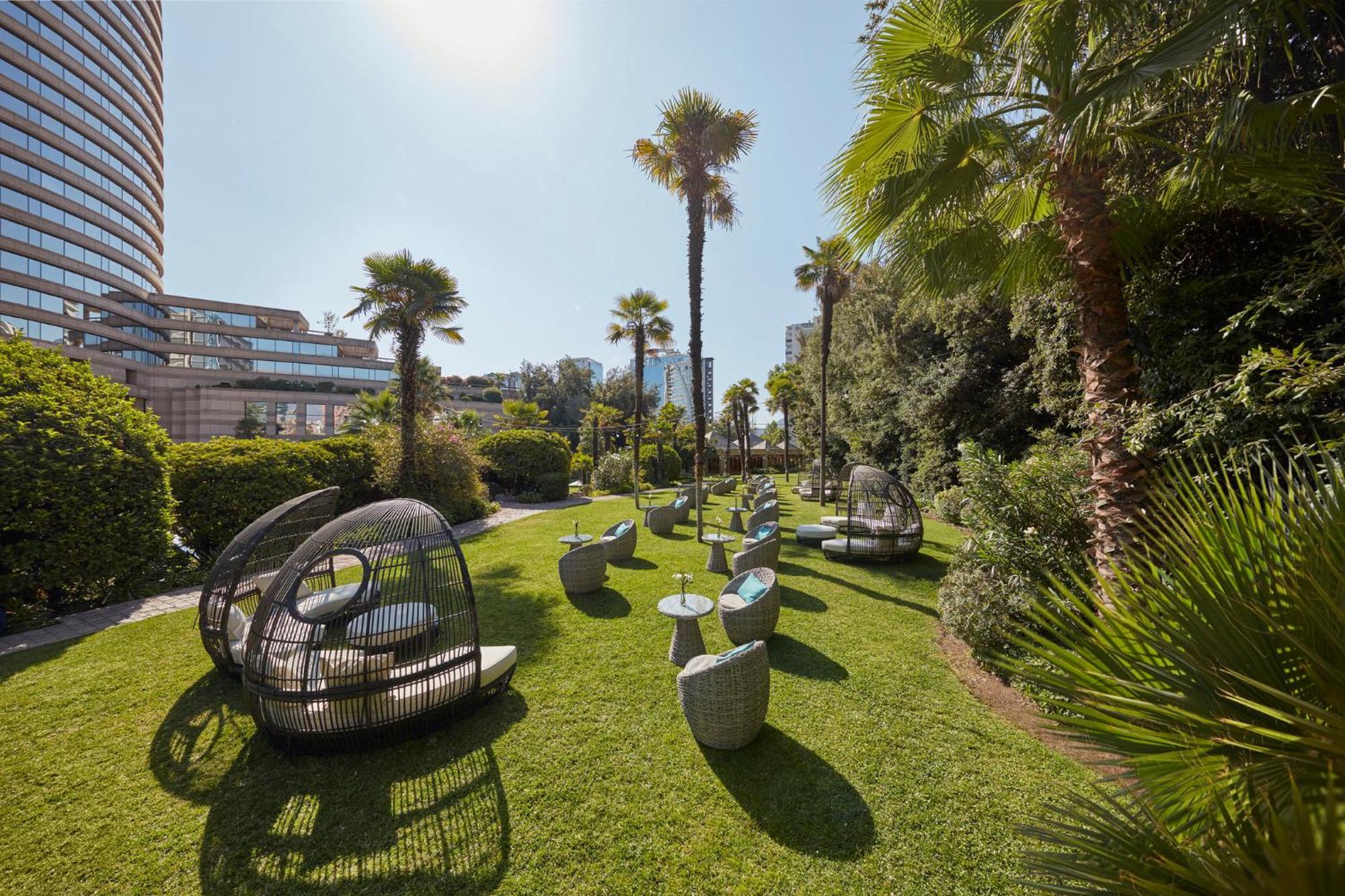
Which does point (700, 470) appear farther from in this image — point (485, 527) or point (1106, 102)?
point (1106, 102)

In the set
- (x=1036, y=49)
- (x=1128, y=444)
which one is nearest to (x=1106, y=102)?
(x=1036, y=49)

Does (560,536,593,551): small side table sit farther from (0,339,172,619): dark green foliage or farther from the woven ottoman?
(0,339,172,619): dark green foliage

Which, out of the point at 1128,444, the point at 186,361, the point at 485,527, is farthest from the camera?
the point at 186,361

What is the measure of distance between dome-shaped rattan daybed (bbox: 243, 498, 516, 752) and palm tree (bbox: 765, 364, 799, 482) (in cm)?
2627

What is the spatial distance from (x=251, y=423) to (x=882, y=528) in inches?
1799

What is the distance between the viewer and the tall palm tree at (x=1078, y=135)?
10.6ft

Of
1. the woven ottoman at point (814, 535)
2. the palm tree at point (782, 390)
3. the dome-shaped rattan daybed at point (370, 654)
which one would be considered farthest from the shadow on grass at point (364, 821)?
the palm tree at point (782, 390)

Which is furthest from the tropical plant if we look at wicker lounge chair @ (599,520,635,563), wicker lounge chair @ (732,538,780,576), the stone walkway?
wicker lounge chair @ (732,538,780,576)

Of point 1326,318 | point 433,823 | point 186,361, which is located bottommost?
point 433,823

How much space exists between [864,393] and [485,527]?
15.9 m

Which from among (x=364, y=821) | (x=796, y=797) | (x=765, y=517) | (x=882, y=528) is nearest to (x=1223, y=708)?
(x=796, y=797)

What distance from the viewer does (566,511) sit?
15.8 meters

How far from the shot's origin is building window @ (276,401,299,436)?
37875 mm

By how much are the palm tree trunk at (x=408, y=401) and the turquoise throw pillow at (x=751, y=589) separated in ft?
36.8
